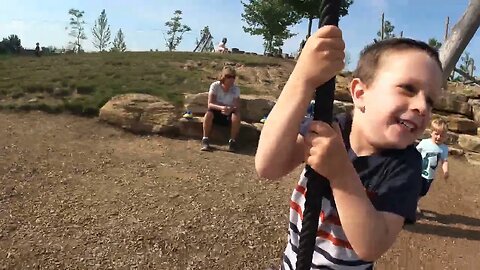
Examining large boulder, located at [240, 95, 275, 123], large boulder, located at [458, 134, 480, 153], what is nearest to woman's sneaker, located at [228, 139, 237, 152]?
large boulder, located at [240, 95, 275, 123]

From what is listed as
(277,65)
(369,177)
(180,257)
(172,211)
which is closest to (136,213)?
(172,211)

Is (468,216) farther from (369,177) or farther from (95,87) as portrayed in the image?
(95,87)

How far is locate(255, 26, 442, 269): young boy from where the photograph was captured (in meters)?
1.05

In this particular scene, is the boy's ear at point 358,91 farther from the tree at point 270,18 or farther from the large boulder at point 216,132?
the tree at point 270,18

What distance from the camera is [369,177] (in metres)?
1.34

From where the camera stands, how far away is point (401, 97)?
1.15 metres

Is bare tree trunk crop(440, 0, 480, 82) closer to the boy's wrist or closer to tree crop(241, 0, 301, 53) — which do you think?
the boy's wrist

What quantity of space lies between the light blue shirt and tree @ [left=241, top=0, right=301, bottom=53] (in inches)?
744

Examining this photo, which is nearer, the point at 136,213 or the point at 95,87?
the point at 136,213

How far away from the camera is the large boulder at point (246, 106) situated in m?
9.07

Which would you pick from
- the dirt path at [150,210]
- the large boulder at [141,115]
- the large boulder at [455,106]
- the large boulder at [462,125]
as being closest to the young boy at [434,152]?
the dirt path at [150,210]

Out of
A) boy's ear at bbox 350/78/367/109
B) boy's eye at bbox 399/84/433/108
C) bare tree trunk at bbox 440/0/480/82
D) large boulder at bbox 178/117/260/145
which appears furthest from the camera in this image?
large boulder at bbox 178/117/260/145

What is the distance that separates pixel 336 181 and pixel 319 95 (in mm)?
184

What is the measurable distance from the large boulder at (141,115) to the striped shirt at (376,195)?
699 cm
